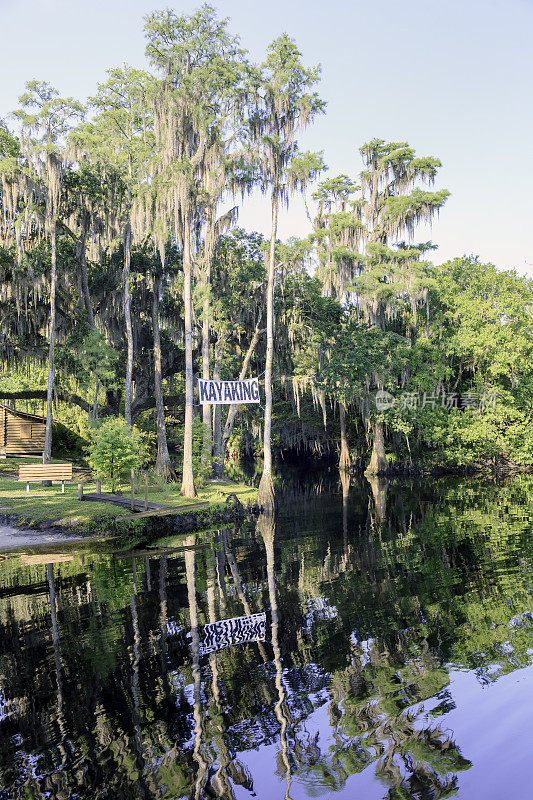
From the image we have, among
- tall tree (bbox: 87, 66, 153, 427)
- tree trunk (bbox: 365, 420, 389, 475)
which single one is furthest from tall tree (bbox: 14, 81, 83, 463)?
tree trunk (bbox: 365, 420, 389, 475)

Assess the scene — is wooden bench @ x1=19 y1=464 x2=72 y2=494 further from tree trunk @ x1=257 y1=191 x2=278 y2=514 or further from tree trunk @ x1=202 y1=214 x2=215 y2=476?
tree trunk @ x1=257 y1=191 x2=278 y2=514

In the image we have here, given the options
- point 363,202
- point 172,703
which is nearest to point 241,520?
point 172,703

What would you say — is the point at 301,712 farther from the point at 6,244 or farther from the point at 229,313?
the point at 6,244

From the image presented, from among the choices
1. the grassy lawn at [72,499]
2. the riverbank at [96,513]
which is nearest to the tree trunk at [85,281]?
the grassy lawn at [72,499]

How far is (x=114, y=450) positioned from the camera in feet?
76.5

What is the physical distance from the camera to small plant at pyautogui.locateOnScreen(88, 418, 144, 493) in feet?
76.2

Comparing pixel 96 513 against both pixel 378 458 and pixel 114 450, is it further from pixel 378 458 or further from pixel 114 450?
pixel 378 458

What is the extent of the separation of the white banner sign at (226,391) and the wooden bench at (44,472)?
655 centimetres

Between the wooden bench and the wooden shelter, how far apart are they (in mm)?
16094

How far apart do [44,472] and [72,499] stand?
9.99ft

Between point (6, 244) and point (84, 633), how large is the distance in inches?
1084

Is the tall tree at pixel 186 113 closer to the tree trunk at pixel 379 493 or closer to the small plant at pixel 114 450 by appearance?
the small plant at pixel 114 450

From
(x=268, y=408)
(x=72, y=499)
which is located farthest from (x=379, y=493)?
(x=72, y=499)

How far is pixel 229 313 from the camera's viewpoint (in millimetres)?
34562
